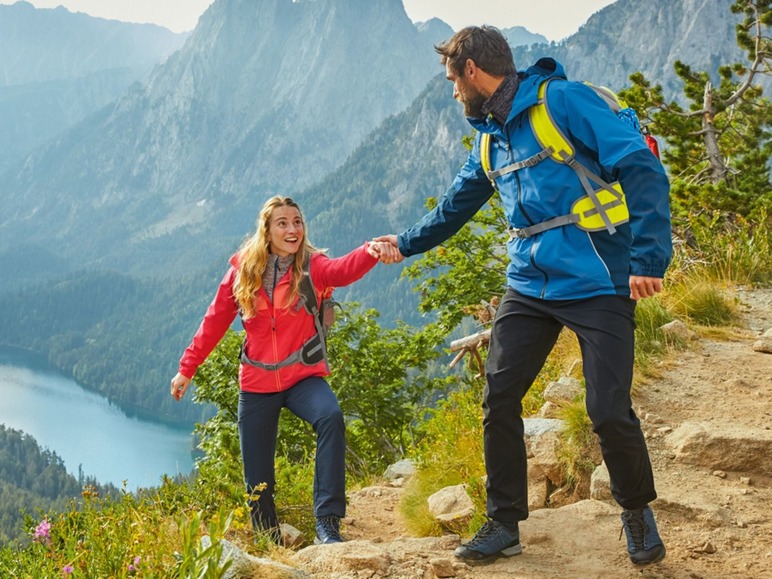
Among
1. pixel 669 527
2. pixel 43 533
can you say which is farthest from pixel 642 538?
pixel 43 533

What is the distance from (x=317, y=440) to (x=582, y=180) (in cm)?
211

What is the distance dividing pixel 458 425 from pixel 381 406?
14401 millimetres

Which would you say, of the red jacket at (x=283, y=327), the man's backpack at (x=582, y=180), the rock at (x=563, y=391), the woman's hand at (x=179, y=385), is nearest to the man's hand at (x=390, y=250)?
the red jacket at (x=283, y=327)

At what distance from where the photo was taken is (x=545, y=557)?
3668 millimetres

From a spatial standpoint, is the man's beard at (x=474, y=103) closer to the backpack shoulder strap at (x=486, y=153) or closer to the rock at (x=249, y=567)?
the backpack shoulder strap at (x=486, y=153)

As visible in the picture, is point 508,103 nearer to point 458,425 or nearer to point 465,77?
point 465,77

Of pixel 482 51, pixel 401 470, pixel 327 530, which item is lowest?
pixel 401 470

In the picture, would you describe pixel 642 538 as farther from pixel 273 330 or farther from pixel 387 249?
pixel 273 330

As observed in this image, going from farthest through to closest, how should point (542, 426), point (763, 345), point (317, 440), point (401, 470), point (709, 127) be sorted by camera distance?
point (709, 127) → point (401, 470) → point (763, 345) → point (542, 426) → point (317, 440)

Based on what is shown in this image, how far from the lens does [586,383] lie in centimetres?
334

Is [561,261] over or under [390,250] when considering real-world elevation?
under

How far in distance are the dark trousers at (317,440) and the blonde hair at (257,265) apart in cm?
52

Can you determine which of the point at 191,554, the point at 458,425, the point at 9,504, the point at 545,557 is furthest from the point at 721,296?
the point at 9,504

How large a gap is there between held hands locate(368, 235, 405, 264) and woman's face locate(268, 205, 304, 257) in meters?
0.45
